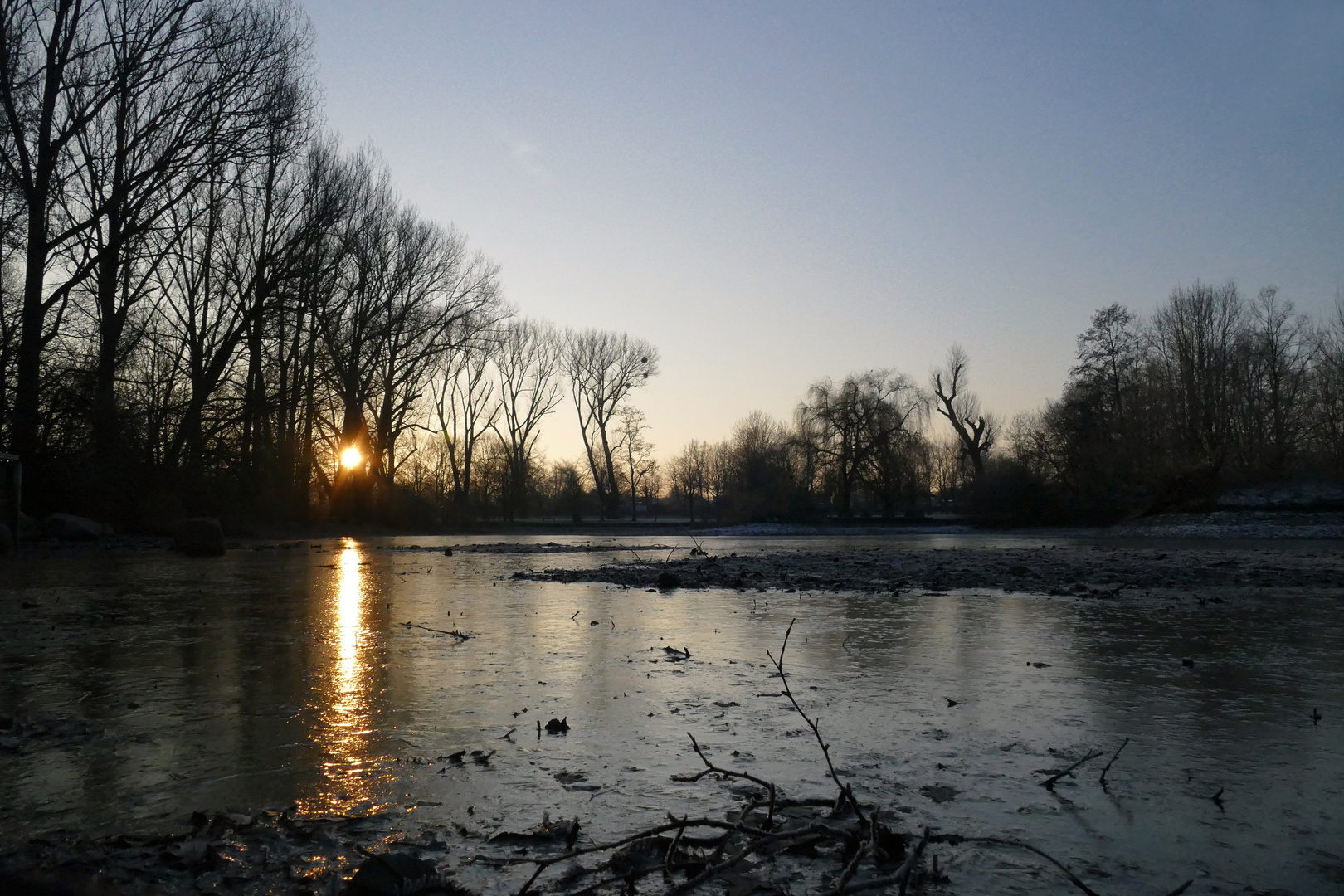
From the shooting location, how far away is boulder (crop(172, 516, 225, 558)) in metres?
21.2

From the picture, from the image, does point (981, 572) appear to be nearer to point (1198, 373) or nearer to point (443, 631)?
point (443, 631)

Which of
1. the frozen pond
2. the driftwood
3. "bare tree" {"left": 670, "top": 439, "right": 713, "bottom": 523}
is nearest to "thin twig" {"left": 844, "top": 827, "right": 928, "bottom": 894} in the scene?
the driftwood

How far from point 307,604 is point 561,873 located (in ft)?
29.1

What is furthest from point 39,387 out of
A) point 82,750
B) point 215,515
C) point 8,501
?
point 82,750

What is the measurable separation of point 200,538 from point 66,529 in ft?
12.9

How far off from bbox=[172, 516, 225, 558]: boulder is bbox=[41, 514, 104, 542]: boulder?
9.25 feet

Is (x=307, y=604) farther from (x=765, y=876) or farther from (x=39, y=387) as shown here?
(x=39, y=387)

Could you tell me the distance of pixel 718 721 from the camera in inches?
182

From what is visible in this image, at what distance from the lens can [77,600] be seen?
10.5 metres

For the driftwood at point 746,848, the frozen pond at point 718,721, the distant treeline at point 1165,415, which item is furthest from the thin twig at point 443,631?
the distant treeline at point 1165,415

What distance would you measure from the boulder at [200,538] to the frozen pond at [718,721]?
12724 mm

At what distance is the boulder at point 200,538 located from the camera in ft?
69.7

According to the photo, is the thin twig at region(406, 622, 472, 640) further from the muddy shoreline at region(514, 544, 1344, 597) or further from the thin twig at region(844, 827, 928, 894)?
the thin twig at region(844, 827, 928, 894)

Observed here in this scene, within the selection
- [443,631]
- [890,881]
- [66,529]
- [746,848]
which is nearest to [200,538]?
[66,529]
